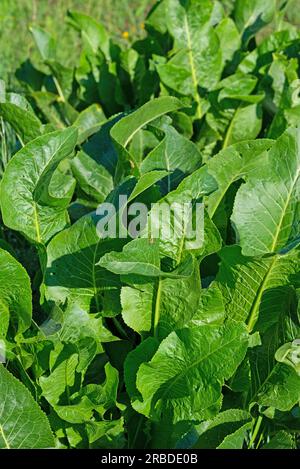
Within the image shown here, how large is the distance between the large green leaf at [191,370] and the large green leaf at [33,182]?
0.46 metres

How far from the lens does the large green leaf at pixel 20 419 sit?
1738 mm

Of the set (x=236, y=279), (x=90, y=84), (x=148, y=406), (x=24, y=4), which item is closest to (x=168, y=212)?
(x=236, y=279)

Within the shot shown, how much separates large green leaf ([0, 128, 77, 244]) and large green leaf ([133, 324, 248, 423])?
0.46 m

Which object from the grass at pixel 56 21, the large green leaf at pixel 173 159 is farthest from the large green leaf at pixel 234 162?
the grass at pixel 56 21

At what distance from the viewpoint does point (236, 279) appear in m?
1.97

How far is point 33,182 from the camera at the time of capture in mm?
1971

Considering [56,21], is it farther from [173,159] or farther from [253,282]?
[253,282]

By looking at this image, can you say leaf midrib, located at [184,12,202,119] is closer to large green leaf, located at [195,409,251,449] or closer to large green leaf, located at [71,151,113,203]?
large green leaf, located at [71,151,113,203]

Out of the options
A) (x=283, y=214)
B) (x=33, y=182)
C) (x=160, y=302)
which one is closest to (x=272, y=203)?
(x=283, y=214)

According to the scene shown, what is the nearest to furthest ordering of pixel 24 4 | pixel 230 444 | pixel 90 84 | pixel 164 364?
1. pixel 230 444
2. pixel 164 364
3. pixel 90 84
4. pixel 24 4

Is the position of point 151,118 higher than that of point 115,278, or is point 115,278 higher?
point 151,118

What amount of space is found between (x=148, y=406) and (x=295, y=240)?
1.90 feet

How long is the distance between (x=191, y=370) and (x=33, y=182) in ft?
2.10
